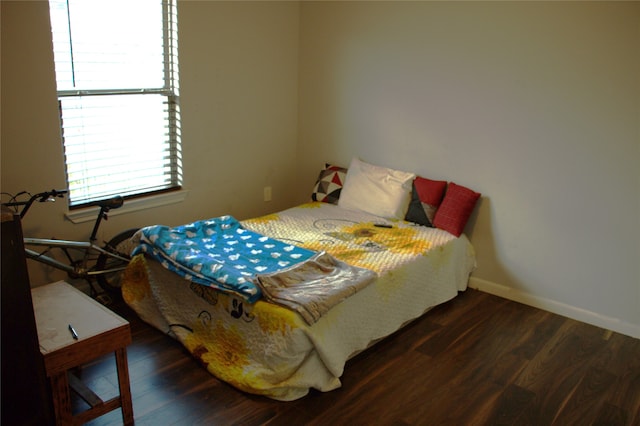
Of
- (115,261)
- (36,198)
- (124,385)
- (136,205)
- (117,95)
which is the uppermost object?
(117,95)

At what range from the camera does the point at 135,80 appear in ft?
10.9

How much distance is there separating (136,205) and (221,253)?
848 millimetres

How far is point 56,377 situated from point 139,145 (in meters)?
1.79

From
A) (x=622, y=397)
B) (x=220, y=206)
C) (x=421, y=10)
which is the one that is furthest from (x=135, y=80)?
(x=622, y=397)

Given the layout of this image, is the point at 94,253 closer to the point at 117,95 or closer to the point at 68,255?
the point at 68,255

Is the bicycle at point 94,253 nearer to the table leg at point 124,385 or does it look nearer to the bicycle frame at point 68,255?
the bicycle frame at point 68,255

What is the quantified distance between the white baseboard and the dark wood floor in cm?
6

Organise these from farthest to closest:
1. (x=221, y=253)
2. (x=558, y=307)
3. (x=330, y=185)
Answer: (x=330, y=185) → (x=558, y=307) → (x=221, y=253)

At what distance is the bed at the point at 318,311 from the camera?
2.39 metres

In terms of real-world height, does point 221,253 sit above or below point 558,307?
above

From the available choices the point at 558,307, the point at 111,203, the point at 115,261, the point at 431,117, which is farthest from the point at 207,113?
the point at 558,307

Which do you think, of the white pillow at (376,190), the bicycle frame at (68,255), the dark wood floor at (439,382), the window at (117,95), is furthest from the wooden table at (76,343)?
the white pillow at (376,190)

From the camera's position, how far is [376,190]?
12.4ft

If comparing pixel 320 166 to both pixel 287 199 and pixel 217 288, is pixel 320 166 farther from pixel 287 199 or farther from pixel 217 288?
pixel 217 288
